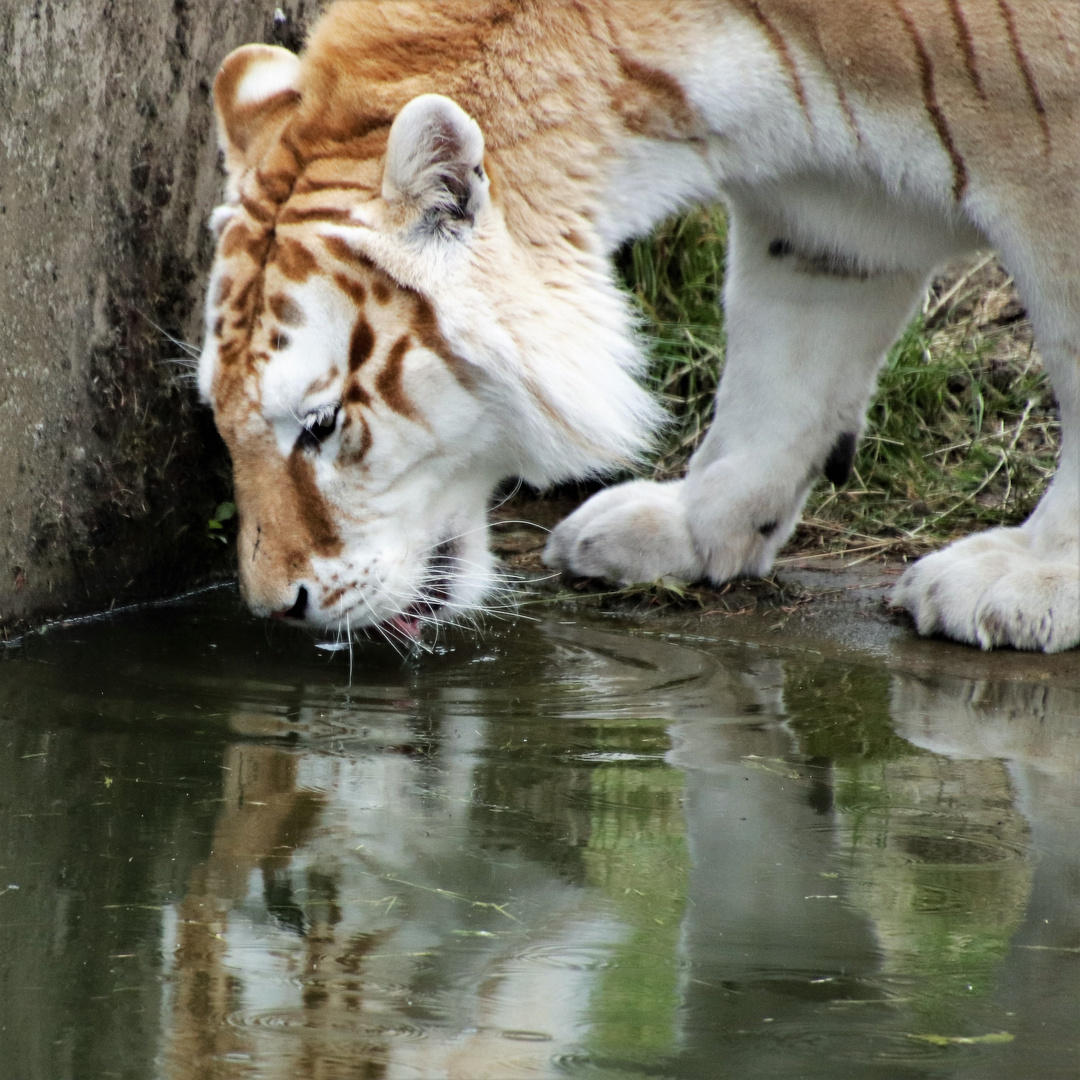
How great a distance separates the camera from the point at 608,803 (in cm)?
198

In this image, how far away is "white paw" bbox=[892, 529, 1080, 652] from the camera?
2768 mm

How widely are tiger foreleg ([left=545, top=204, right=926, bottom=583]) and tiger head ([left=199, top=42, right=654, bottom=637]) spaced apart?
526 mm

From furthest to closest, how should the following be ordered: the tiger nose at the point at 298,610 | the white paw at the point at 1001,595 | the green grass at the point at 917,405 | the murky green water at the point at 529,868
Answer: the green grass at the point at 917,405, the white paw at the point at 1001,595, the tiger nose at the point at 298,610, the murky green water at the point at 529,868

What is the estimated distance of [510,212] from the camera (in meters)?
2.49

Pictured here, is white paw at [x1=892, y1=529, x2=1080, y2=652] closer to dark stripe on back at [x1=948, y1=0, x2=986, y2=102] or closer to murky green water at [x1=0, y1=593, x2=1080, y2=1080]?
murky green water at [x1=0, y1=593, x2=1080, y2=1080]

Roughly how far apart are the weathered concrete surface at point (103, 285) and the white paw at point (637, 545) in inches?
33.6

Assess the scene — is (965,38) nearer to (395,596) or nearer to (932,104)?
(932,104)

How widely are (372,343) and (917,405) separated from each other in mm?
2228

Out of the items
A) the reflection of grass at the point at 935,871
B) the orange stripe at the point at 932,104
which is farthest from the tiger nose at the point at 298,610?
the orange stripe at the point at 932,104

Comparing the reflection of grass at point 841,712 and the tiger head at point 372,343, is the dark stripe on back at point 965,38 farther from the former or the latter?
the reflection of grass at point 841,712

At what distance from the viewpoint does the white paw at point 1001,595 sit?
9.08ft

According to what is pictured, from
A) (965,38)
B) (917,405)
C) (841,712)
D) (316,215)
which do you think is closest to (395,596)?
(316,215)

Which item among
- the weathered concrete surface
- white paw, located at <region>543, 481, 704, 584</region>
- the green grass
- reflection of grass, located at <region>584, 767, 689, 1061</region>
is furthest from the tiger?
the green grass

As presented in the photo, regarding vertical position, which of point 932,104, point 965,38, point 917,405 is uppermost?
point 965,38
